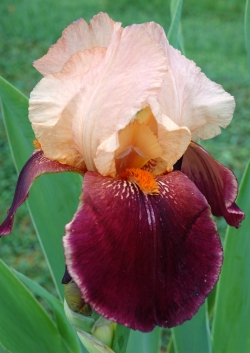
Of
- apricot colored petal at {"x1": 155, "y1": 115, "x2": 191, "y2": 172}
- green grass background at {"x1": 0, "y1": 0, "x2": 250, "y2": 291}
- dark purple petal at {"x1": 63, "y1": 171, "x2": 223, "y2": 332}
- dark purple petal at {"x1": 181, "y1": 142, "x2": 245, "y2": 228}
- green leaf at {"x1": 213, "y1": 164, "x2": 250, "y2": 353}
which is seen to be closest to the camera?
dark purple petal at {"x1": 63, "y1": 171, "x2": 223, "y2": 332}

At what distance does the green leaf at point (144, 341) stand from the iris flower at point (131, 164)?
35 cm

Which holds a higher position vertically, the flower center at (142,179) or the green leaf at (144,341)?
the flower center at (142,179)

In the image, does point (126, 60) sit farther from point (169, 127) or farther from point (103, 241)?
point (103, 241)

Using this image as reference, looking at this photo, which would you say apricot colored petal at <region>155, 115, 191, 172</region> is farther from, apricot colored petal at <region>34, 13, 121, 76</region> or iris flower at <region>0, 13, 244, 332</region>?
A: apricot colored petal at <region>34, 13, 121, 76</region>

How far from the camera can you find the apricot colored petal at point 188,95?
719mm

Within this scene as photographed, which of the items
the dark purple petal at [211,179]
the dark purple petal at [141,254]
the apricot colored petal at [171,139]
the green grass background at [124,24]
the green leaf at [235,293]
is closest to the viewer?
the dark purple petal at [141,254]

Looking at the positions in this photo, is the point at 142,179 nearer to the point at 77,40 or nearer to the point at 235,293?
the point at 77,40

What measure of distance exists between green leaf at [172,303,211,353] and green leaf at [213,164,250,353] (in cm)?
2

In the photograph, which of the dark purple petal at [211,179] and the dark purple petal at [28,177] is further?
the dark purple petal at [211,179]

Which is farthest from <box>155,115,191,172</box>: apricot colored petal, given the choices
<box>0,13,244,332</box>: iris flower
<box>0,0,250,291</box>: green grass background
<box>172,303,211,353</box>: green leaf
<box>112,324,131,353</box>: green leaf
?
<box>0,0,250,291</box>: green grass background

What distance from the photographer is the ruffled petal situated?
0.66 m

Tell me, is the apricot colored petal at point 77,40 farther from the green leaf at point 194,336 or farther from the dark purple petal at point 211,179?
the green leaf at point 194,336

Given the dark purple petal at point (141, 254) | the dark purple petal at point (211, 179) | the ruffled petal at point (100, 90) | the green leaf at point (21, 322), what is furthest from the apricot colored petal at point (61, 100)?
the green leaf at point (21, 322)

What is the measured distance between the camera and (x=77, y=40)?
2.45 feet
